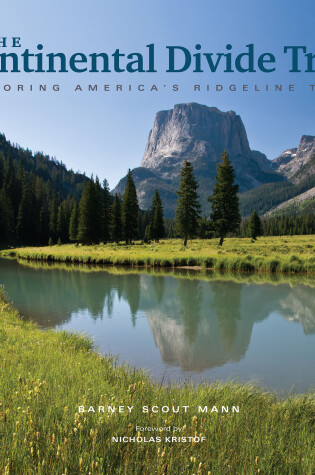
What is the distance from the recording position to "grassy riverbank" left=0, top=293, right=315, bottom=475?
255 centimetres

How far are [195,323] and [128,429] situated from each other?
8.98 m

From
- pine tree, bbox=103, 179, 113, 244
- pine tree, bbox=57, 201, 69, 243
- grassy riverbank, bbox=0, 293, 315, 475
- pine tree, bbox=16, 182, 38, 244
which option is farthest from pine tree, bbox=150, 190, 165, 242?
grassy riverbank, bbox=0, 293, 315, 475

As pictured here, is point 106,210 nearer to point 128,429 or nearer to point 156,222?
point 156,222

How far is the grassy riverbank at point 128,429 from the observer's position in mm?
2547

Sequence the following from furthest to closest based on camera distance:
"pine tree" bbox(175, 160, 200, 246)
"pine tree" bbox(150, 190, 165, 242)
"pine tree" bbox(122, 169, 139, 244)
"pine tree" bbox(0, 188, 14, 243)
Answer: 1. "pine tree" bbox(0, 188, 14, 243)
2. "pine tree" bbox(150, 190, 165, 242)
3. "pine tree" bbox(122, 169, 139, 244)
4. "pine tree" bbox(175, 160, 200, 246)

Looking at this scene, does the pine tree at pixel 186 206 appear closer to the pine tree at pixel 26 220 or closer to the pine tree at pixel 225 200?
the pine tree at pixel 225 200

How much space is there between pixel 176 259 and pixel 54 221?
2642 inches

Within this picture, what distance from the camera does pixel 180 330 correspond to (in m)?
10.8

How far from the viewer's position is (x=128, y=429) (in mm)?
3043

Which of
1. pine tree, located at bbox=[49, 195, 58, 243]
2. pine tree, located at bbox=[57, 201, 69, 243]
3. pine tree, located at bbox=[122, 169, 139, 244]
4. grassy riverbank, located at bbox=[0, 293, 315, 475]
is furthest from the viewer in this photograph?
pine tree, located at bbox=[49, 195, 58, 243]

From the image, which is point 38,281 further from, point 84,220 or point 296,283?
point 84,220

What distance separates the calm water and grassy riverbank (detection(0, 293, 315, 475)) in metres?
2.77

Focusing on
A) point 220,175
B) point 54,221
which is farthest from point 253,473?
point 54,221

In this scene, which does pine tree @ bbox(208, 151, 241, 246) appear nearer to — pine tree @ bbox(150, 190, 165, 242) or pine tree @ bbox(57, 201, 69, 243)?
pine tree @ bbox(150, 190, 165, 242)
